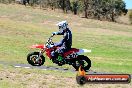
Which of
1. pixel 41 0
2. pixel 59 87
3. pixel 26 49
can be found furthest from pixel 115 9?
pixel 59 87

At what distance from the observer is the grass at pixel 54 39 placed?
1504 inches

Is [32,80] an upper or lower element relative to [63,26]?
lower

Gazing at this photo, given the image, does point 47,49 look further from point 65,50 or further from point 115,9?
point 115,9

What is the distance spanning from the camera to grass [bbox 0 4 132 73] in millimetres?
38194

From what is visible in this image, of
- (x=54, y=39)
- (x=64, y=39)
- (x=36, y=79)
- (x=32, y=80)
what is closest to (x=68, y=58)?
(x=64, y=39)

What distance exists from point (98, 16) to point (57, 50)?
131698mm

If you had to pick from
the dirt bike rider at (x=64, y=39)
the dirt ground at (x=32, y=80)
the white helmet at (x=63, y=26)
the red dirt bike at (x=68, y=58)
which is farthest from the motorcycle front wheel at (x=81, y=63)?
the dirt ground at (x=32, y=80)

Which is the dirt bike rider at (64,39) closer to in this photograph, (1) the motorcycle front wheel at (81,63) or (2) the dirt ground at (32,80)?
(1) the motorcycle front wheel at (81,63)

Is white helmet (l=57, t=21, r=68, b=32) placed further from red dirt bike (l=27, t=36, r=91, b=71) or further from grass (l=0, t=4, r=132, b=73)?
grass (l=0, t=4, r=132, b=73)

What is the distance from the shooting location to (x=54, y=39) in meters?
63.5

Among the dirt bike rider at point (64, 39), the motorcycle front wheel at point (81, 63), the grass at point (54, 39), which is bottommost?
the grass at point (54, 39)

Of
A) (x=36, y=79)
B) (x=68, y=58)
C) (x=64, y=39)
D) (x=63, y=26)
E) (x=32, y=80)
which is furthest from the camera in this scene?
(x=36, y=79)

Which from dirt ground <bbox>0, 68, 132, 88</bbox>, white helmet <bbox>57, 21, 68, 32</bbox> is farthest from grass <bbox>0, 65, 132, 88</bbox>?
white helmet <bbox>57, 21, 68, 32</bbox>

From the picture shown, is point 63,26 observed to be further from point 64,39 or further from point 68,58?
point 68,58
